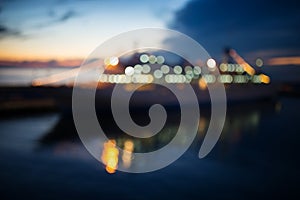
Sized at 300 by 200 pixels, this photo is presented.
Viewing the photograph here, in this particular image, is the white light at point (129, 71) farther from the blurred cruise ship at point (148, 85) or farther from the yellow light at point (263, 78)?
A: the yellow light at point (263, 78)

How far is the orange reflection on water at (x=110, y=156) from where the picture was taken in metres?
7.68

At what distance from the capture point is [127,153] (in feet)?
30.7

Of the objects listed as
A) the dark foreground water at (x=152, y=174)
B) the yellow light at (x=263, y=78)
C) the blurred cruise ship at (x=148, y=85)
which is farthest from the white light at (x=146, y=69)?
→ the yellow light at (x=263, y=78)

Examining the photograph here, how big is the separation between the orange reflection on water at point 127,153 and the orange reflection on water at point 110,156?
0.83 feet

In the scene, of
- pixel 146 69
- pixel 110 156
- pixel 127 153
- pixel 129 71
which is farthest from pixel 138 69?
pixel 110 156

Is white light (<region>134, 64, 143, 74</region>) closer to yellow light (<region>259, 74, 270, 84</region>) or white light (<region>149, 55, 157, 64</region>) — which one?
white light (<region>149, 55, 157, 64</region>)

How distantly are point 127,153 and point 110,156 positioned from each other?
2.14ft

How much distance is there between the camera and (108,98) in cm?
1939

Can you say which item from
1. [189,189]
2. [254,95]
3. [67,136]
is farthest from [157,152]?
[254,95]

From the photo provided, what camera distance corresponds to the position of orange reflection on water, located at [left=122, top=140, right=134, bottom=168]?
805 centimetres

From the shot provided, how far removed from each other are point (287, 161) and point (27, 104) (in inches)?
852

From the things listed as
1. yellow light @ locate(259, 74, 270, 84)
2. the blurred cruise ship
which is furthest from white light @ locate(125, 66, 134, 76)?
yellow light @ locate(259, 74, 270, 84)

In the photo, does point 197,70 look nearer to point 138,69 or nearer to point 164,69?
point 164,69

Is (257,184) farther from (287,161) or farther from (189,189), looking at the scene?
(287,161)
